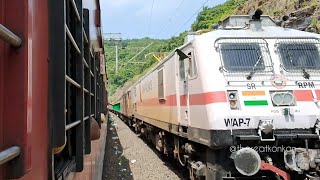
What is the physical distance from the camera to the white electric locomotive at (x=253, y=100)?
5.28 m

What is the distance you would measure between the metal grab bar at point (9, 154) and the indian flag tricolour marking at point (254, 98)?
4700mm

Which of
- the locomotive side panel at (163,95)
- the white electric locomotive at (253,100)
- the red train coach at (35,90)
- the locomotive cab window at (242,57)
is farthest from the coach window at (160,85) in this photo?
the red train coach at (35,90)

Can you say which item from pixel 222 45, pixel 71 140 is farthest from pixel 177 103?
pixel 71 140

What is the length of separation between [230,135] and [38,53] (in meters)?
4.20

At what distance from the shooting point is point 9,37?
94cm

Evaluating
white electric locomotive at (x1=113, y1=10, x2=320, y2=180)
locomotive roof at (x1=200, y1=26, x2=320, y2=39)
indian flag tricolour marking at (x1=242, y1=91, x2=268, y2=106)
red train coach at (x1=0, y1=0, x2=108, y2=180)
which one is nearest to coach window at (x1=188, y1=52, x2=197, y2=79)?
white electric locomotive at (x1=113, y1=10, x2=320, y2=180)

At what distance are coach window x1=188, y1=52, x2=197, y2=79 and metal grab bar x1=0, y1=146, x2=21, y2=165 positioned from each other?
5220mm

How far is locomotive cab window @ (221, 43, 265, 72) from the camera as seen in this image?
585cm

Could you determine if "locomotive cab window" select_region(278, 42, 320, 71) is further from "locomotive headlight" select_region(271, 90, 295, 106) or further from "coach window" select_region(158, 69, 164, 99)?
"coach window" select_region(158, 69, 164, 99)

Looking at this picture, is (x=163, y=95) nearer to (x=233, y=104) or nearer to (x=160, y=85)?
(x=160, y=85)

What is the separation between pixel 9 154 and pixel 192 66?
18.0ft

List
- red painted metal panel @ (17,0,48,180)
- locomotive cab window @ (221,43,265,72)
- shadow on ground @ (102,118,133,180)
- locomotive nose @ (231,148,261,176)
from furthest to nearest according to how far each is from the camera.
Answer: shadow on ground @ (102,118,133,180)
locomotive cab window @ (221,43,265,72)
locomotive nose @ (231,148,261,176)
red painted metal panel @ (17,0,48,180)

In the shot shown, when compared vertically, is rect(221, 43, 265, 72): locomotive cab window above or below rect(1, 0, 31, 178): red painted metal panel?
above

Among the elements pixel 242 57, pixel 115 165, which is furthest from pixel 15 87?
pixel 115 165
